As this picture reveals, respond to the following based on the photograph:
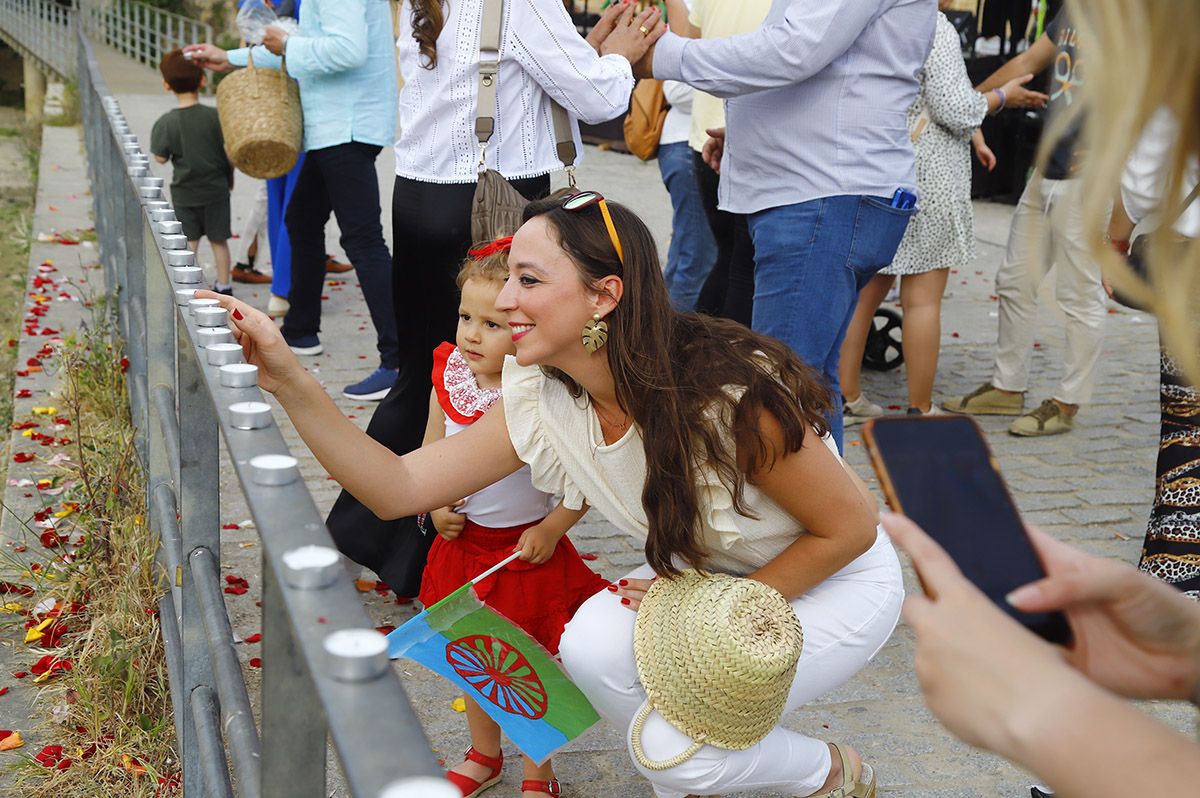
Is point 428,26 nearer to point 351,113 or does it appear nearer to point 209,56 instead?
point 351,113

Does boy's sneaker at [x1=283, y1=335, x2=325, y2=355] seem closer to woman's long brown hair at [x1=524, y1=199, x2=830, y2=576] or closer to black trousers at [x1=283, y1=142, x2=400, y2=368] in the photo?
black trousers at [x1=283, y1=142, x2=400, y2=368]

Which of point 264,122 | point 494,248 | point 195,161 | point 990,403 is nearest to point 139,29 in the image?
point 195,161

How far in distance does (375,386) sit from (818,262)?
9.78ft

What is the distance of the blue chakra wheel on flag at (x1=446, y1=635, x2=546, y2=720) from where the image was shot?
280cm

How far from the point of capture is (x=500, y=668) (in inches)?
113

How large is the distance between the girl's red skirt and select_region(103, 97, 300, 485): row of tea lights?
3.50ft

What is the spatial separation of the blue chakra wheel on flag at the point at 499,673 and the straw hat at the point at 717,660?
11.5 inches

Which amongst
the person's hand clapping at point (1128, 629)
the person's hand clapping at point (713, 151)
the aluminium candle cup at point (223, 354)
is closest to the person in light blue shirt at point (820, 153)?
the person's hand clapping at point (713, 151)

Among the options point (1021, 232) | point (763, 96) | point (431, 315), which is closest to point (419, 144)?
point (431, 315)

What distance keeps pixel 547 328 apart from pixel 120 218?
9.90 ft

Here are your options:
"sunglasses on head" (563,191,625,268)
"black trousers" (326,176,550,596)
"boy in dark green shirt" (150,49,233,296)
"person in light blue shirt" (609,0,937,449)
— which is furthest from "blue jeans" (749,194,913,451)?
"boy in dark green shirt" (150,49,233,296)

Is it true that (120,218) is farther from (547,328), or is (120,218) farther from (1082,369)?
(1082,369)

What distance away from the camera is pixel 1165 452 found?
3281mm

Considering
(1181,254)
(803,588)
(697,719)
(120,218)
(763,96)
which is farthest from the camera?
(120,218)
